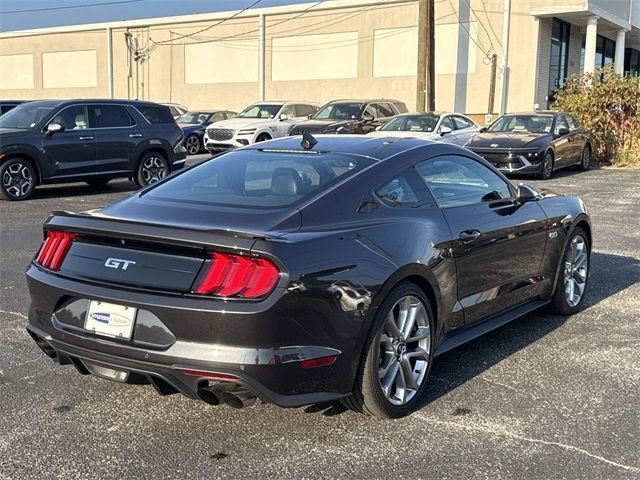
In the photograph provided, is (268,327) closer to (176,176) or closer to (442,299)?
(442,299)

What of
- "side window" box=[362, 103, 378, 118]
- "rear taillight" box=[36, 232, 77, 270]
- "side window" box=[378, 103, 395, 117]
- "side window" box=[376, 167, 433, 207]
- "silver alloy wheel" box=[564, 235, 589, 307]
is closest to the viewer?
"rear taillight" box=[36, 232, 77, 270]

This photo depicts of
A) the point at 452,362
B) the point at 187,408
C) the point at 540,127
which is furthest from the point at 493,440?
the point at 540,127

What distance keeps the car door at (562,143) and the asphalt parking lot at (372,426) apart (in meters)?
12.6

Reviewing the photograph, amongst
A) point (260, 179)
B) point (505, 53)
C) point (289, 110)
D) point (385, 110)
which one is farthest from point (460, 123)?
point (260, 179)

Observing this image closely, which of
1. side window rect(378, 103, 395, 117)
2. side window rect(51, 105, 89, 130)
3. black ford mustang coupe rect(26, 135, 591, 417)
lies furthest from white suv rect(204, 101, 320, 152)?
black ford mustang coupe rect(26, 135, 591, 417)

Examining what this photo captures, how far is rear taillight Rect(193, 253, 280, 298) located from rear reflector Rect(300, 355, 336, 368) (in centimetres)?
40

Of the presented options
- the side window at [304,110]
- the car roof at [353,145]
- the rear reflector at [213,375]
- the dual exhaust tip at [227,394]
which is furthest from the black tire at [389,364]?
the side window at [304,110]

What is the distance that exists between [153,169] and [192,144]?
10.2 m

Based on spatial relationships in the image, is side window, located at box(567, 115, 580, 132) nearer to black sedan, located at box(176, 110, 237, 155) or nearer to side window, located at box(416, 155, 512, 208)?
black sedan, located at box(176, 110, 237, 155)

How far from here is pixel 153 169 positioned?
14578 millimetres

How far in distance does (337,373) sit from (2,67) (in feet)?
167

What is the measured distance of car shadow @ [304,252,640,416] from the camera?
4.38 meters

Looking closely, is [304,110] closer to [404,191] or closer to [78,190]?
[78,190]

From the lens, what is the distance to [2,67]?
48500 millimetres
